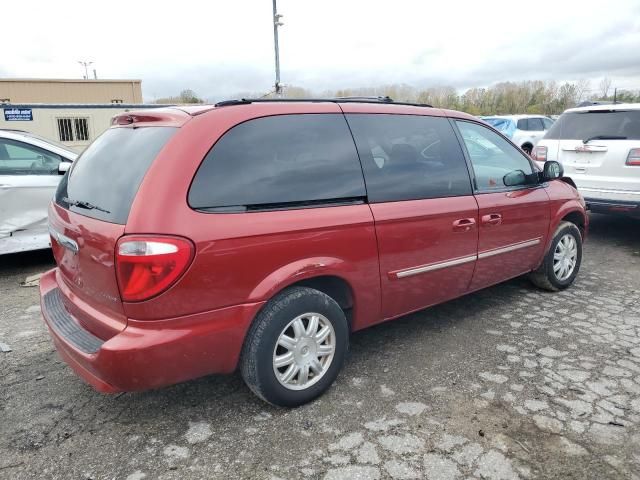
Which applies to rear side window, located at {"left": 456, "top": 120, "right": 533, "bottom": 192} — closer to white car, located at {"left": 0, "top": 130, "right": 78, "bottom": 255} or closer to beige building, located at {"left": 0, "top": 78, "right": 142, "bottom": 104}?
white car, located at {"left": 0, "top": 130, "right": 78, "bottom": 255}

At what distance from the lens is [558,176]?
444 centimetres

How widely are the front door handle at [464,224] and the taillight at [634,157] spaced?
3.57 m

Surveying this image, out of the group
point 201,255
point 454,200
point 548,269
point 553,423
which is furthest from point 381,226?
point 548,269

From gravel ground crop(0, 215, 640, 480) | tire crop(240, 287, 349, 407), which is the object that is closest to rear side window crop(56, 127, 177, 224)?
tire crop(240, 287, 349, 407)

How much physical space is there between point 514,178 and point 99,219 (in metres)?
3.11

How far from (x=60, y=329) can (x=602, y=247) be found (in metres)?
6.21

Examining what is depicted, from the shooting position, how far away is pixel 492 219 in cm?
372

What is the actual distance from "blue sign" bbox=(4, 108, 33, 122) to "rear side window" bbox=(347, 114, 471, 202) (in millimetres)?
16232

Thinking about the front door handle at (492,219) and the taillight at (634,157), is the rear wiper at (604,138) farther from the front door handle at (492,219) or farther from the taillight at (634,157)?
the front door handle at (492,219)

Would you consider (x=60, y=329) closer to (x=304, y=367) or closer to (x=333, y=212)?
(x=304, y=367)

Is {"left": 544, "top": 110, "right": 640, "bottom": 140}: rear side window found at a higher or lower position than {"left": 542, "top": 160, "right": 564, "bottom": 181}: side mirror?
higher

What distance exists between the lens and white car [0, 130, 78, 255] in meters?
5.30

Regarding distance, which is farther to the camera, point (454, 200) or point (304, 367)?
point (454, 200)

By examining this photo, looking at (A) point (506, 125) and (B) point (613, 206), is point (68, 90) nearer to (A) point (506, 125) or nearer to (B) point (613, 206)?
(A) point (506, 125)
